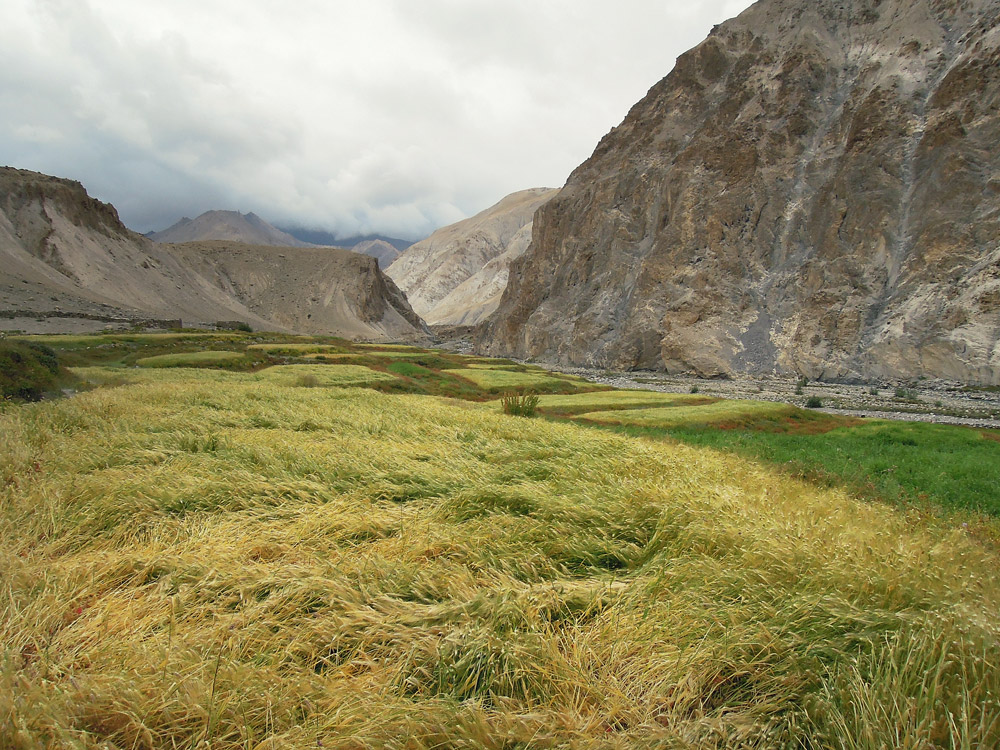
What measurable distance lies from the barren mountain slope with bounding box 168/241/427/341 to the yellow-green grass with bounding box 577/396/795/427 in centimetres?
9803

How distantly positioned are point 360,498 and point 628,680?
3552 mm

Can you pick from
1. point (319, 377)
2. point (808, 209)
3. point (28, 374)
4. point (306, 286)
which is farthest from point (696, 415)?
point (306, 286)

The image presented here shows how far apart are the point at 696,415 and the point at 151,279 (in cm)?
9793

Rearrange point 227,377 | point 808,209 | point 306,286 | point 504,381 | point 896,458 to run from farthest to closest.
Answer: point 306,286, point 808,209, point 504,381, point 227,377, point 896,458

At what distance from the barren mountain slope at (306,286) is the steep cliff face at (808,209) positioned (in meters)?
56.4

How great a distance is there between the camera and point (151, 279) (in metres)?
85.8

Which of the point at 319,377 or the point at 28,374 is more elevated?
the point at 28,374

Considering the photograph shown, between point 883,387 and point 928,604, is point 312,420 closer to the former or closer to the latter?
point 928,604

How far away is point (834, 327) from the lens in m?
49.6

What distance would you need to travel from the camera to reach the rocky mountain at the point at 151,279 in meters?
61.6

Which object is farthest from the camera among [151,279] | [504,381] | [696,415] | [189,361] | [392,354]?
[151,279]

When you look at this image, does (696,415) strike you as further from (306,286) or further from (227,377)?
(306,286)

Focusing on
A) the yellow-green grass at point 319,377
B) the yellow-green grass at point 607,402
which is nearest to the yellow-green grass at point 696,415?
the yellow-green grass at point 607,402

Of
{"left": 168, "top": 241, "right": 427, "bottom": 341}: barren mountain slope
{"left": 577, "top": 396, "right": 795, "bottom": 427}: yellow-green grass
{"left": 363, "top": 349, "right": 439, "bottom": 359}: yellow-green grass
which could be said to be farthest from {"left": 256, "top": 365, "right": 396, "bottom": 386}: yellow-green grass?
{"left": 168, "top": 241, "right": 427, "bottom": 341}: barren mountain slope
